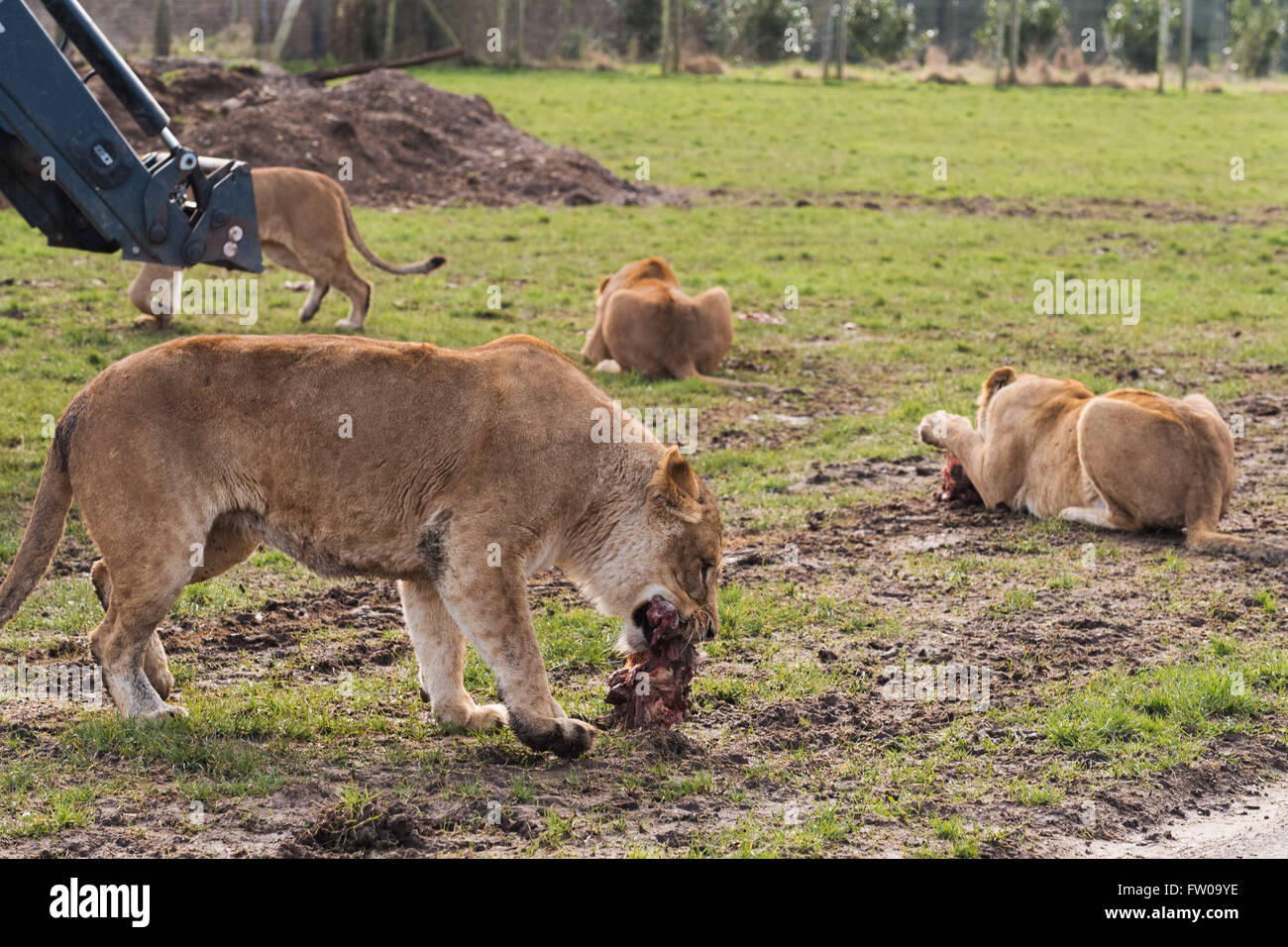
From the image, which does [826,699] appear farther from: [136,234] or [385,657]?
[136,234]

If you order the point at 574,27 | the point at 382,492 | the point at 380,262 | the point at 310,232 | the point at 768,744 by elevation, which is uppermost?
the point at 574,27

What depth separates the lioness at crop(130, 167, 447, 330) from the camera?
1278cm

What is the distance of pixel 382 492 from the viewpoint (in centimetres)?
536

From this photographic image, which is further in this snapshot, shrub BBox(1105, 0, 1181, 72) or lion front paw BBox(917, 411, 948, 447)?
shrub BBox(1105, 0, 1181, 72)

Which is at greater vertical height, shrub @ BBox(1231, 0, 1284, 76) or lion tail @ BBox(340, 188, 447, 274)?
shrub @ BBox(1231, 0, 1284, 76)

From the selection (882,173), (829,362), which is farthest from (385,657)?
(882,173)

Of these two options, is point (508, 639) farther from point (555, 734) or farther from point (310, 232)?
point (310, 232)

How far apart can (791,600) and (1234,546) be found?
2612 mm

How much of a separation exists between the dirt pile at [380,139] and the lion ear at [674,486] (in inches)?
589

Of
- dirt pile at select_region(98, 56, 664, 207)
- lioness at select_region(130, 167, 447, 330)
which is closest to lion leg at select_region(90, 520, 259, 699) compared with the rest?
lioness at select_region(130, 167, 447, 330)

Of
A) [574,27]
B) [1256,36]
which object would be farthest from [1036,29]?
[574,27]

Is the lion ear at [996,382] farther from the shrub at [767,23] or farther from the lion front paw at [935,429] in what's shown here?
the shrub at [767,23]

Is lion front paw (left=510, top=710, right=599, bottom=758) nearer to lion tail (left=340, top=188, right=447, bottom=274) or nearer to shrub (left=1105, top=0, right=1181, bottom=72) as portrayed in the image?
lion tail (left=340, top=188, right=447, bottom=274)

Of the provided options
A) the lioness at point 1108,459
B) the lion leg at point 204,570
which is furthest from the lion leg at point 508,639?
the lioness at point 1108,459
